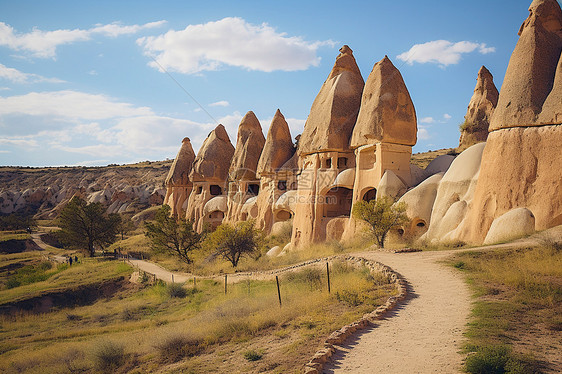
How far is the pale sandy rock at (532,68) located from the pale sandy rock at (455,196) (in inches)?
92.9

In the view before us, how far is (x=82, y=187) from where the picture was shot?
58.3m

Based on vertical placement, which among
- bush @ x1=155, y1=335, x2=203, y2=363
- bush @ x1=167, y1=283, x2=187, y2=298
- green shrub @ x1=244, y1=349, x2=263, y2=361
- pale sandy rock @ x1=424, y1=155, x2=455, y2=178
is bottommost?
bush @ x1=167, y1=283, x2=187, y2=298

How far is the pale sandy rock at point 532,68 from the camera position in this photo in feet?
46.0

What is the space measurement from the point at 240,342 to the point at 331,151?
16509mm

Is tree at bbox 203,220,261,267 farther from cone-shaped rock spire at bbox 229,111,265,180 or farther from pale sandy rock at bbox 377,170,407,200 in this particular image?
cone-shaped rock spire at bbox 229,111,265,180

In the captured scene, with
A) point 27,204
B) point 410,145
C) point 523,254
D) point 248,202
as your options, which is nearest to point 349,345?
point 523,254

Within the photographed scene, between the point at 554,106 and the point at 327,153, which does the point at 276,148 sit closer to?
the point at 327,153

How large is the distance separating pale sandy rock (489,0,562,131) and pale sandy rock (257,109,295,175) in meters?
16.5

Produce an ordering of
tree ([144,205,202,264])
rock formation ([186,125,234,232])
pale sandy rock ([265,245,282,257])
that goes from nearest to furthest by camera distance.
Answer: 1. tree ([144,205,202,264])
2. pale sandy rock ([265,245,282,257])
3. rock formation ([186,125,234,232])

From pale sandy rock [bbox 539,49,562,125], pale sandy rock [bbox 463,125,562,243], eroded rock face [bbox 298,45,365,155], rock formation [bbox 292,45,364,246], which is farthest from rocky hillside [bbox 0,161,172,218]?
pale sandy rock [bbox 539,49,562,125]

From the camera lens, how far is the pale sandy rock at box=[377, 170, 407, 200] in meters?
19.1

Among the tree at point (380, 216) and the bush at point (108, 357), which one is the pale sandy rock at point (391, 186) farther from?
the bush at point (108, 357)

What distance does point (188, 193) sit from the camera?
41500mm

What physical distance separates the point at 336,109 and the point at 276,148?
295 inches
